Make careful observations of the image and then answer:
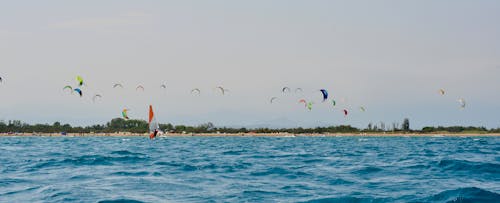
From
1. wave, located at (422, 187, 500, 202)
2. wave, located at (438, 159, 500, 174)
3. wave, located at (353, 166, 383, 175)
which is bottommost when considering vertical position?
wave, located at (422, 187, 500, 202)

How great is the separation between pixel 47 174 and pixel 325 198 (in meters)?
11.1

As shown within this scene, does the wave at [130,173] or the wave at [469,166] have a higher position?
the wave at [469,166]

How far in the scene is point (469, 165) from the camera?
23156mm

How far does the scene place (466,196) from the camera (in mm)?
14523

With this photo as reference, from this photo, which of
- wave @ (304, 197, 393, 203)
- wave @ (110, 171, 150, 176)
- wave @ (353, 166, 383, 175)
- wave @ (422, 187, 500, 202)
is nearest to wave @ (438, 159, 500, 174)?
wave @ (353, 166, 383, 175)

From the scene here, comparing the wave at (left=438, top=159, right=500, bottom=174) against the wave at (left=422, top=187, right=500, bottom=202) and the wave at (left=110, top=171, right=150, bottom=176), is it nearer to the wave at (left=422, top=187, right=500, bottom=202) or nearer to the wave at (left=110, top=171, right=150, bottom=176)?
the wave at (left=422, top=187, right=500, bottom=202)

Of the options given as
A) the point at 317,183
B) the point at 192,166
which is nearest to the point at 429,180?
the point at 317,183

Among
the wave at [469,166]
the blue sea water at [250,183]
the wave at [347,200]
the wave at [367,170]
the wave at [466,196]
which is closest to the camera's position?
the wave at [466,196]

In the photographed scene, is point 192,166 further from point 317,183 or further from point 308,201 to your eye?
point 308,201

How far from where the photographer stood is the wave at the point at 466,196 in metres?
14.2

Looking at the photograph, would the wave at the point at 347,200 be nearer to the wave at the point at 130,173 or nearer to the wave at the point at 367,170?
the wave at the point at 367,170

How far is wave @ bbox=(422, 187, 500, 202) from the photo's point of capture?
14.2 meters

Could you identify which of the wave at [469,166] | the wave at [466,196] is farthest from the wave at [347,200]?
the wave at [469,166]

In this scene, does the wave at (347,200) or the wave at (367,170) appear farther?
the wave at (367,170)
